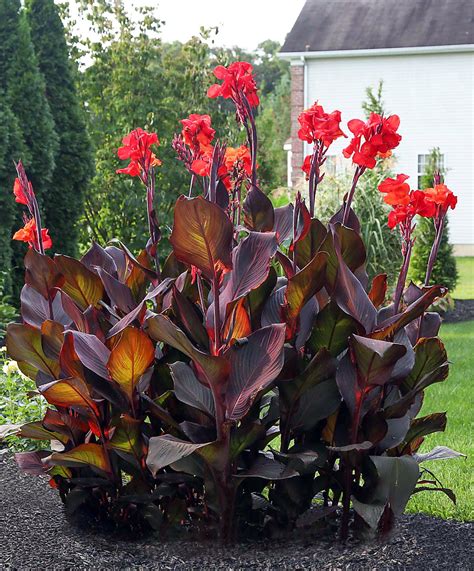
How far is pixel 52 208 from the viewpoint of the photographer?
907 cm

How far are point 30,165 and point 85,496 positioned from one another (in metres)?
5.90

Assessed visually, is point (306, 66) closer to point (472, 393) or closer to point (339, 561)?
point (472, 393)

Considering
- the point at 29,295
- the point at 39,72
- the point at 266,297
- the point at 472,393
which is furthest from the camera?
the point at 39,72

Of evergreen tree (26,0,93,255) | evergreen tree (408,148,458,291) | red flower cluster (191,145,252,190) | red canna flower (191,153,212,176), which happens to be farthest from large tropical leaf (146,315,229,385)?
evergreen tree (408,148,458,291)

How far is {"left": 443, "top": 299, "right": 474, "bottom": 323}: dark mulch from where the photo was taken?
10.4 metres

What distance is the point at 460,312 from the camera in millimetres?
10781

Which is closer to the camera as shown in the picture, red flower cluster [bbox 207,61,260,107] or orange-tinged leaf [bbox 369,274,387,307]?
red flower cluster [bbox 207,61,260,107]

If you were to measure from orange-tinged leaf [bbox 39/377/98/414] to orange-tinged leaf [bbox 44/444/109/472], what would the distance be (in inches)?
4.3

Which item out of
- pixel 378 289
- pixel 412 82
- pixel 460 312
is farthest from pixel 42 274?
pixel 412 82

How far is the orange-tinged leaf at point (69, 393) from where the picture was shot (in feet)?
7.89

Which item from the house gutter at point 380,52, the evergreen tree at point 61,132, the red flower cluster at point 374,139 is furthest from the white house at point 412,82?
the red flower cluster at point 374,139

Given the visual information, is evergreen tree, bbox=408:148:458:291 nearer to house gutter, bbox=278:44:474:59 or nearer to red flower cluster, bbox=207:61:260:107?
red flower cluster, bbox=207:61:260:107

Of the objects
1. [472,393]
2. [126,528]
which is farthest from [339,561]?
[472,393]

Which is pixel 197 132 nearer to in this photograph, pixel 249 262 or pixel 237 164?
pixel 237 164
